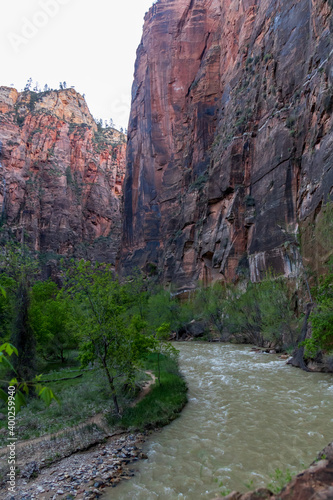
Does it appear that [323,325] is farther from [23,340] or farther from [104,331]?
[23,340]

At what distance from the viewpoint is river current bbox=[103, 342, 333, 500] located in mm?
6418

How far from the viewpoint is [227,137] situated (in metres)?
48.3

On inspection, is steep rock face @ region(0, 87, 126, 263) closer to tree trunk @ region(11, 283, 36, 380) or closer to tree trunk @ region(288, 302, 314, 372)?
tree trunk @ region(11, 283, 36, 380)

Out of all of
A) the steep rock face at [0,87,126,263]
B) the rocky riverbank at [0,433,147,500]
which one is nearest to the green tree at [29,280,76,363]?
the rocky riverbank at [0,433,147,500]

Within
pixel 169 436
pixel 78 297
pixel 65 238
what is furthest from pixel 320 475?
pixel 65 238

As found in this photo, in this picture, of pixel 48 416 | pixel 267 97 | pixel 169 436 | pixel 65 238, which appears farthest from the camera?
pixel 65 238

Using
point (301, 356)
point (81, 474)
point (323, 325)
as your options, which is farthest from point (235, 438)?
point (301, 356)

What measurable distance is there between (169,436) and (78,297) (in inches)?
216

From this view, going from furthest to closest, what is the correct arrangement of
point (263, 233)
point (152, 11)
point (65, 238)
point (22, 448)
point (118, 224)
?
point (118, 224)
point (65, 238)
point (152, 11)
point (263, 233)
point (22, 448)

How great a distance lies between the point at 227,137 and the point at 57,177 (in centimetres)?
6033

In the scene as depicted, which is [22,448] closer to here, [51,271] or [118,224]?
[51,271]

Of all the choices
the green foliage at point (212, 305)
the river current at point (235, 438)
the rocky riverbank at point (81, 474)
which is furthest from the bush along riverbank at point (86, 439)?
the green foliage at point (212, 305)

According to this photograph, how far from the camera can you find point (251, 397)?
1233 centimetres

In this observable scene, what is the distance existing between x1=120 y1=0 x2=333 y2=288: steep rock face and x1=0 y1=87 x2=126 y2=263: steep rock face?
22.5 metres
